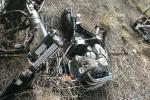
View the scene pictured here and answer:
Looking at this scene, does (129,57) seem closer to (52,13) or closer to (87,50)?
(87,50)

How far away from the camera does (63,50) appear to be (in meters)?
5.15

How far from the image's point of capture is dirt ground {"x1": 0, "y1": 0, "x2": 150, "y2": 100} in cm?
460

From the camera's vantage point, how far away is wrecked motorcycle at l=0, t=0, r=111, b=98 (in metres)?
3.90

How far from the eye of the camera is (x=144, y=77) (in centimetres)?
586

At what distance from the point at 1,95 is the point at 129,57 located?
2845 millimetres

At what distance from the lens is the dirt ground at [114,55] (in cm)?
460

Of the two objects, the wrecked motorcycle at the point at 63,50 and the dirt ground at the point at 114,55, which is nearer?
the wrecked motorcycle at the point at 63,50

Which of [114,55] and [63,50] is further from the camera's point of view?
[114,55]

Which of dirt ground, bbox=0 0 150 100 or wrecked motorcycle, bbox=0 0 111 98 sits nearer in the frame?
wrecked motorcycle, bbox=0 0 111 98

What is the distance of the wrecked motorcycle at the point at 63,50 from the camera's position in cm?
390

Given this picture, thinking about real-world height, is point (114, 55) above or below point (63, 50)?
below

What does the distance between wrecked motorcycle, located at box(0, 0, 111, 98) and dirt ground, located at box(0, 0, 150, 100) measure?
25 cm

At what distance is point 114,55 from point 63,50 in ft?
3.83

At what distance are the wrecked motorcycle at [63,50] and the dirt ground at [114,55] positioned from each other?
0.25 metres
